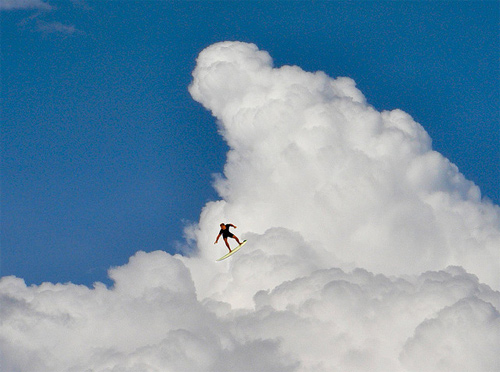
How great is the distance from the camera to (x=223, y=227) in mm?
113438
